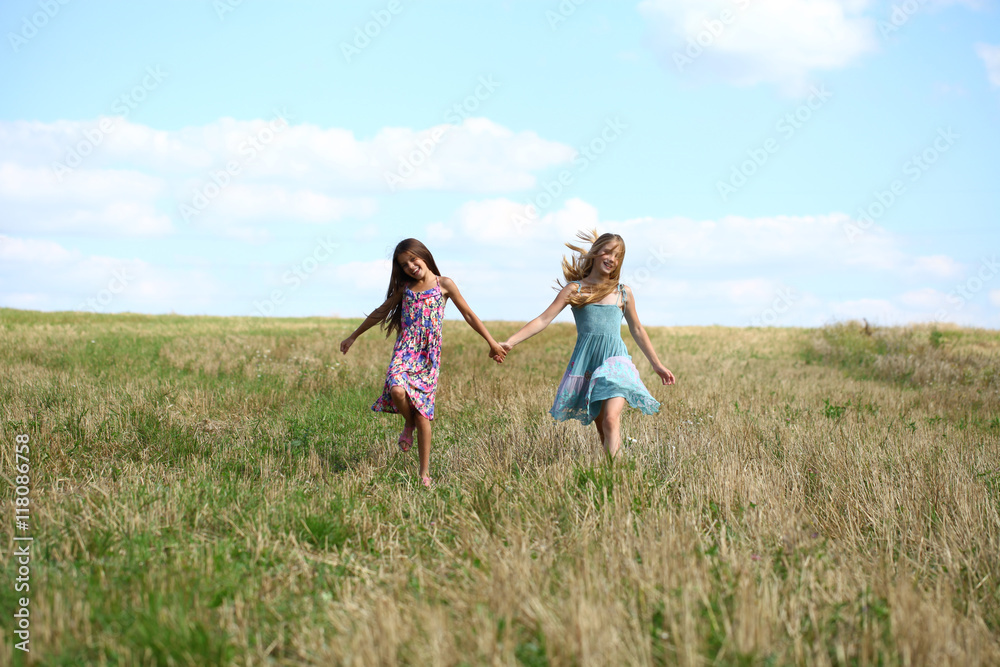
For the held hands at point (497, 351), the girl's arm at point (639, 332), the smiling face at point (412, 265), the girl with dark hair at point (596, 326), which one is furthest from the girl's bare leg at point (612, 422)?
the smiling face at point (412, 265)

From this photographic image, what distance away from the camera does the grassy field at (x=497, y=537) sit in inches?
117

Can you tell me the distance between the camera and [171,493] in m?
4.85

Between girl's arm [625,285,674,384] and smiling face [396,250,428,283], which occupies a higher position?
smiling face [396,250,428,283]

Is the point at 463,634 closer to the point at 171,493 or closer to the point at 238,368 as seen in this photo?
the point at 171,493

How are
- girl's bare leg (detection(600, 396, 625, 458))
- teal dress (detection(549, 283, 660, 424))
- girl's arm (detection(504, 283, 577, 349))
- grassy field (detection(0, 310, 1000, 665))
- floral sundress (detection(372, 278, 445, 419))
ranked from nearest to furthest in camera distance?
grassy field (detection(0, 310, 1000, 665))
girl's bare leg (detection(600, 396, 625, 458))
girl's arm (detection(504, 283, 577, 349))
teal dress (detection(549, 283, 660, 424))
floral sundress (detection(372, 278, 445, 419))

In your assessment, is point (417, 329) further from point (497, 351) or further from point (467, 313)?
point (497, 351)

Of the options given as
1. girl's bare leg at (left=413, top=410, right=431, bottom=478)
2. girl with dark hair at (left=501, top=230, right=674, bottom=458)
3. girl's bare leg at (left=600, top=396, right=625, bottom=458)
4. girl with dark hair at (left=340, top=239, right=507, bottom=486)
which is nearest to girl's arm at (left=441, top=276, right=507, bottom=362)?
girl with dark hair at (left=340, top=239, right=507, bottom=486)

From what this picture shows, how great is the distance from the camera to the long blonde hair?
6070 millimetres

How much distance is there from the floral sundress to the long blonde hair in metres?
1.13

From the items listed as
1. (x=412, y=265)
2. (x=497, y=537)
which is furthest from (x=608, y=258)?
(x=497, y=537)

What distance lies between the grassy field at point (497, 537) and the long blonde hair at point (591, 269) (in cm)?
134

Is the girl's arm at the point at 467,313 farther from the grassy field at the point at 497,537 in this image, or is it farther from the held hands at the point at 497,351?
the grassy field at the point at 497,537

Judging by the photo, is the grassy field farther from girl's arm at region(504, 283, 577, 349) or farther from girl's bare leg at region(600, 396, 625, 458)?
girl's arm at region(504, 283, 577, 349)

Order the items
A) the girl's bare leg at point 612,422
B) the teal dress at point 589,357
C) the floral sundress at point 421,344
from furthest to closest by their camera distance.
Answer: the floral sundress at point 421,344 → the teal dress at point 589,357 → the girl's bare leg at point 612,422
